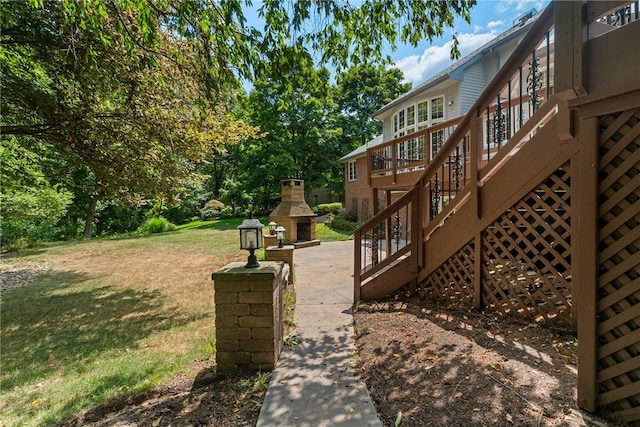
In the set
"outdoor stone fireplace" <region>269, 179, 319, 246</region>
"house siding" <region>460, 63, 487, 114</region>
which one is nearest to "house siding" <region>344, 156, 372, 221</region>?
"outdoor stone fireplace" <region>269, 179, 319, 246</region>

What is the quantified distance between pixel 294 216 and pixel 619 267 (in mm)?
11443

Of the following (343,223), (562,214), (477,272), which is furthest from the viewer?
(343,223)

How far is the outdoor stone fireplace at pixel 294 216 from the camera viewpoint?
13.0 metres

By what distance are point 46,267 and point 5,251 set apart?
186 inches

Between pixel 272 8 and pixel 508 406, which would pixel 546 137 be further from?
pixel 272 8

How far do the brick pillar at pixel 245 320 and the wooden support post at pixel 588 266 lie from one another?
2.37 meters

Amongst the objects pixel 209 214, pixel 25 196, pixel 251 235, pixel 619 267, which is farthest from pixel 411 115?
pixel 209 214

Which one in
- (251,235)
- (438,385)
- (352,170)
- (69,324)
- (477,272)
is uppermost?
(352,170)

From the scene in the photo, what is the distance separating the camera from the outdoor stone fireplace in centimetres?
1300

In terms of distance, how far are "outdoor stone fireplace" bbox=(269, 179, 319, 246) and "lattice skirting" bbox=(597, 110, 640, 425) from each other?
37.0 ft

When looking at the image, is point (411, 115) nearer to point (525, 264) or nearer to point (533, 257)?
point (525, 264)

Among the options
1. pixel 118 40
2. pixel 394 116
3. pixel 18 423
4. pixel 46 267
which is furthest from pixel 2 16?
pixel 394 116

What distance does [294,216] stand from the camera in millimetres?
12961

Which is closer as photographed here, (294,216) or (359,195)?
(294,216)
